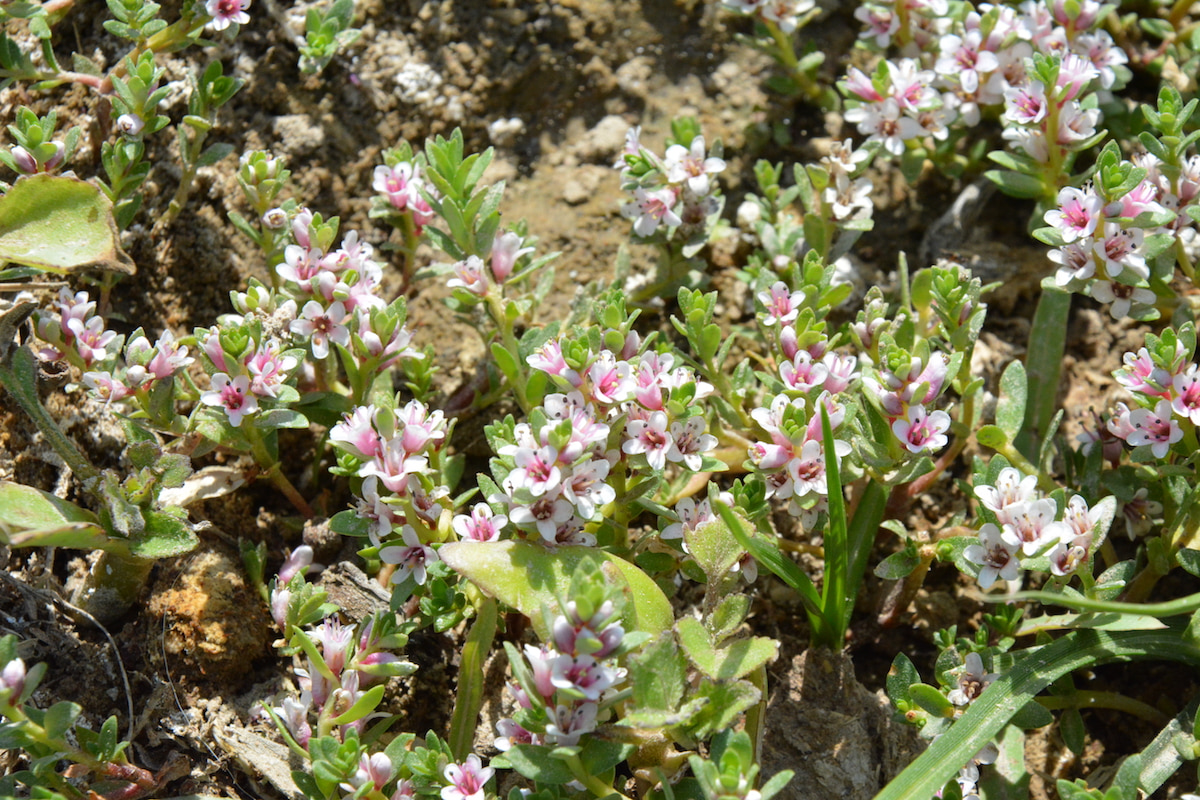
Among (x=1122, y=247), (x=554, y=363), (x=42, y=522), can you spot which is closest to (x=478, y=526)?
(x=554, y=363)

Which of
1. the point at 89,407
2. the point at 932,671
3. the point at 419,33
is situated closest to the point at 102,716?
the point at 89,407

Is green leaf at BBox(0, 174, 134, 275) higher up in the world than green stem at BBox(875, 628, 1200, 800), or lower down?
higher up

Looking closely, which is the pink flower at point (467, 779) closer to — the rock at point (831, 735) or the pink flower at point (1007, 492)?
the rock at point (831, 735)

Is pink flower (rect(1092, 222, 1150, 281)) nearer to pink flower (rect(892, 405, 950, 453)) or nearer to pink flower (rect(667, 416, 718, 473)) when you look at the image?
pink flower (rect(892, 405, 950, 453))

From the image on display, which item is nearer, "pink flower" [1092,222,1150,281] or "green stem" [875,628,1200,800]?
"green stem" [875,628,1200,800]

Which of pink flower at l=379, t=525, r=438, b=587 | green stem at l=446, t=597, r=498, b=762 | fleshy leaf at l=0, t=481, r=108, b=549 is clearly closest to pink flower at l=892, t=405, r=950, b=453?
green stem at l=446, t=597, r=498, b=762

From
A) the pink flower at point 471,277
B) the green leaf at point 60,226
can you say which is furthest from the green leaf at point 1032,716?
the green leaf at point 60,226
